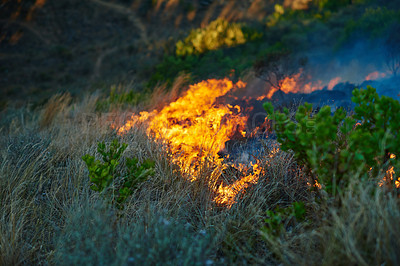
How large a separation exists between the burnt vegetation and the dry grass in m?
0.01

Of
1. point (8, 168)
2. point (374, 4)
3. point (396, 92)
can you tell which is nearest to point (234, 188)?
point (8, 168)

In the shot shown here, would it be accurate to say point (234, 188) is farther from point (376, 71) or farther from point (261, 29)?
point (261, 29)

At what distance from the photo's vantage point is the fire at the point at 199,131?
270 centimetres

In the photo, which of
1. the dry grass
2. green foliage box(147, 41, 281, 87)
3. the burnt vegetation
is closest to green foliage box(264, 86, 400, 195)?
the burnt vegetation

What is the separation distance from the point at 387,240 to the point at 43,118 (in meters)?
5.77

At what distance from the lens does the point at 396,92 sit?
4.18 meters

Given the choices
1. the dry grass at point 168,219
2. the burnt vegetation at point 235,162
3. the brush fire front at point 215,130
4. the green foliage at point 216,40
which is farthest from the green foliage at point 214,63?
the dry grass at point 168,219

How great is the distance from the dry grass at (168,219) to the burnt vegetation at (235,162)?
0.05 ft

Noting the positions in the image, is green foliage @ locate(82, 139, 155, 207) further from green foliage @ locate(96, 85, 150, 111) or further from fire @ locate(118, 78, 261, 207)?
green foliage @ locate(96, 85, 150, 111)

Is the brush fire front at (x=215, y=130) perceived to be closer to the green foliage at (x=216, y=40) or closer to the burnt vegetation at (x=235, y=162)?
the burnt vegetation at (x=235, y=162)

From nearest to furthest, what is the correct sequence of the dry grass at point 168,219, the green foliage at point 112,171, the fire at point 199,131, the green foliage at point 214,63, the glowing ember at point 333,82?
the dry grass at point 168,219 < the green foliage at point 112,171 < the fire at point 199,131 < the glowing ember at point 333,82 < the green foliage at point 214,63

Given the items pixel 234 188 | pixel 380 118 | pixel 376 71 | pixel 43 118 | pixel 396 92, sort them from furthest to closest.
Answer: pixel 43 118, pixel 376 71, pixel 396 92, pixel 234 188, pixel 380 118

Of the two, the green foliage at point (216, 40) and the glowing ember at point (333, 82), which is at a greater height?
the glowing ember at point (333, 82)

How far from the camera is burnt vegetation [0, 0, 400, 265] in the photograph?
5.39ft
